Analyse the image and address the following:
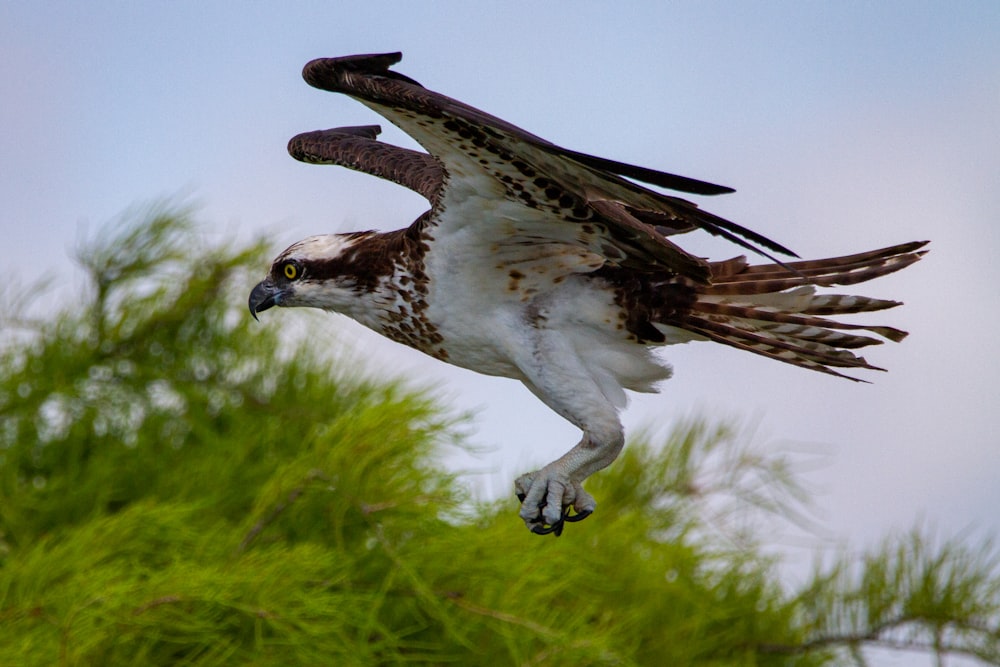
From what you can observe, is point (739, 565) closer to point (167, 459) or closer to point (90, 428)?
point (167, 459)

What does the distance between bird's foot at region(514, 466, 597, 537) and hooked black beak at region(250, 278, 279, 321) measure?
1.36 m

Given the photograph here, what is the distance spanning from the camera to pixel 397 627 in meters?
9.62

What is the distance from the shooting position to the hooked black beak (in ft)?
16.5

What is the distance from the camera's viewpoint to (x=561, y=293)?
4.48 metres

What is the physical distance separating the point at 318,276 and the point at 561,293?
3.20ft

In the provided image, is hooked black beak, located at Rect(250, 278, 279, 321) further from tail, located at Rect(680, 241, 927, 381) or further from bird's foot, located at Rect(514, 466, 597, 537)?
tail, located at Rect(680, 241, 927, 381)

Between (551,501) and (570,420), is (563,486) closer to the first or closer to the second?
(551,501)

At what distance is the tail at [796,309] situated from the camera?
446 cm

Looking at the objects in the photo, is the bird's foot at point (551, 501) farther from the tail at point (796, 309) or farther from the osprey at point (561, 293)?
the tail at point (796, 309)

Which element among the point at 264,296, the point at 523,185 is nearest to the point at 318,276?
the point at 264,296

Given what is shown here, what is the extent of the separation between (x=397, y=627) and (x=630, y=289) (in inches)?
228

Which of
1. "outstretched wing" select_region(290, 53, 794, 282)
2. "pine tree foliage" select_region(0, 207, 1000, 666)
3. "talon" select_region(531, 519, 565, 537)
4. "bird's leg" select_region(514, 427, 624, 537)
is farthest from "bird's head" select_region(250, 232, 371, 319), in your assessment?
"pine tree foliage" select_region(0, 207, 1000, 666)

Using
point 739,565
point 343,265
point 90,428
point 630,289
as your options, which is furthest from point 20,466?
point 630,289

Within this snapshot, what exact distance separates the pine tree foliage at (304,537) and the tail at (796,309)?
166 inches
